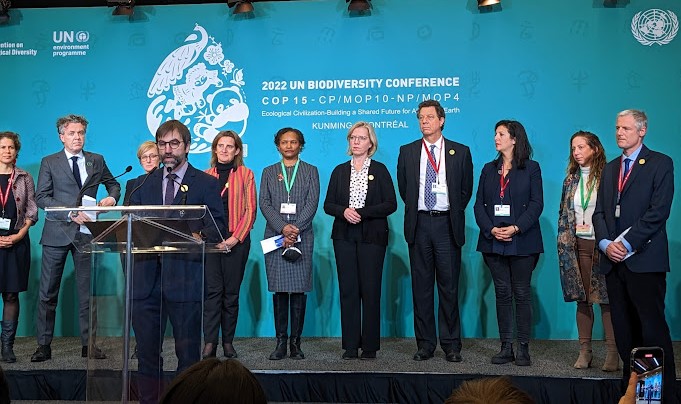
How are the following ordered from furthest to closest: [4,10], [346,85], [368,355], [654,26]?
1. [4,10]
2. [346,85]
3. [654,26]
4. [368,355]

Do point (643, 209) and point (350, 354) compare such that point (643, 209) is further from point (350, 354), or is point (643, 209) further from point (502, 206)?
point (350, 354)

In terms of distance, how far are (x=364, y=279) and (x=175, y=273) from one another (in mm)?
2356

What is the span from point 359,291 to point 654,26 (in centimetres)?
338

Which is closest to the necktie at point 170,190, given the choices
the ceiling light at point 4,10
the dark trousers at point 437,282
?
the dark trousers at point 437,282

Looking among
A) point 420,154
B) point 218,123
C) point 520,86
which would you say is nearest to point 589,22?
point 520,86

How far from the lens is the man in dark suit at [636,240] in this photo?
4176mm

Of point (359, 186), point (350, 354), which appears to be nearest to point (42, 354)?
point (350, 354)

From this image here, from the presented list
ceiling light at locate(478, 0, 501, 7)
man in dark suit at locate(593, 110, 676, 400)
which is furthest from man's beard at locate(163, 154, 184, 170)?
ceiling light at locate(478, 0, 501, 7)

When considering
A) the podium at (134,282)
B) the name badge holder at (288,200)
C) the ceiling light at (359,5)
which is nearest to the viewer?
the podium at (134,282)

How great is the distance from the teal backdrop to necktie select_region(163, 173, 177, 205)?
2.98 metres

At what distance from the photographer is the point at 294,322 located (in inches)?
213

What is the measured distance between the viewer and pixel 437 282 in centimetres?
521

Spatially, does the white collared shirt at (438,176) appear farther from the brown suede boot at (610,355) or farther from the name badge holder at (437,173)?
the brown suede boot at (610,355)

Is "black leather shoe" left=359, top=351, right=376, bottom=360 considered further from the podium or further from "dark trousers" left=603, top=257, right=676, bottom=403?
the podium
